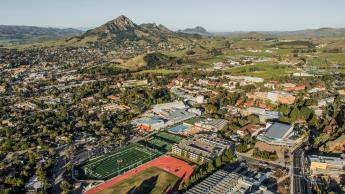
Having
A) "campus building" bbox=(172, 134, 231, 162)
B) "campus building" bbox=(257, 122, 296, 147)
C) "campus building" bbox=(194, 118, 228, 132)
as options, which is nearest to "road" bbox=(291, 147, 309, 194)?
"campus building" bbox=(257, 122, 296, 147)

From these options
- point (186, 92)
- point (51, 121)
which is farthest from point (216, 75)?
point (51, 121)

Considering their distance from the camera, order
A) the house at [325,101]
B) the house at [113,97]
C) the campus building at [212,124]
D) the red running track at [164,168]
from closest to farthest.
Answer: the red running track at [164,168]
the campus building at [212,124]
the house at [325,101]
the house at [113,97]

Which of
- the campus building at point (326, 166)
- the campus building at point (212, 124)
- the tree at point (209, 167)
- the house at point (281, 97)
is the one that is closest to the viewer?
the tree at point (209, 167)

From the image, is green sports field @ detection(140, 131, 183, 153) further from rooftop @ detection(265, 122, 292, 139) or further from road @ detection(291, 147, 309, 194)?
road @ detection(291, 147, 309, 194)

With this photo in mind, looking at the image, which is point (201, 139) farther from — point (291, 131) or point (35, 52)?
point (35, 52)

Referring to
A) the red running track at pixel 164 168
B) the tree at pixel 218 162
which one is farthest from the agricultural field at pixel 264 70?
the red running track at pixel 164 168

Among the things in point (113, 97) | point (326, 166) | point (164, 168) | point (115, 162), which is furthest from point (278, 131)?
point (113, 97)

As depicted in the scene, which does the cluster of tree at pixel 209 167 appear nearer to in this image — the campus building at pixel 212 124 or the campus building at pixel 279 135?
the campus building at pixel 279 135
